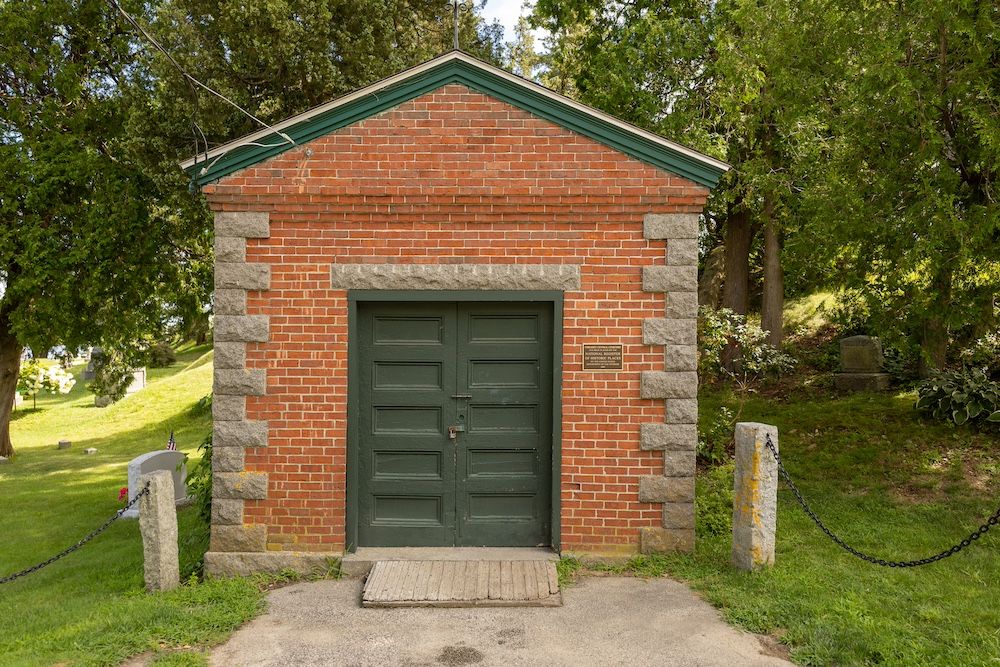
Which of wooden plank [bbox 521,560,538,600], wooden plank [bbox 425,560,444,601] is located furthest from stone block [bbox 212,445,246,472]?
wooden plank [bbox 521,560,538,600]

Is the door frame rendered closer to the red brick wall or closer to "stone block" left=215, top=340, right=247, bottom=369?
the red brick wall

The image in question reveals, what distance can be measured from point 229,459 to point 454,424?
218 centimetres

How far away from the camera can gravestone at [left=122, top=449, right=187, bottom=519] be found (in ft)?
33.0

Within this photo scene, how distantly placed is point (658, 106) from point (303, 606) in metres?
11.6

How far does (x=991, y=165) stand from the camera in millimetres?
8414

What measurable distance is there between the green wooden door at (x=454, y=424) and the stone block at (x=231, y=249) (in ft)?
4.08

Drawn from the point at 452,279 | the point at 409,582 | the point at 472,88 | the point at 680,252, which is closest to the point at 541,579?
the point at 409,582

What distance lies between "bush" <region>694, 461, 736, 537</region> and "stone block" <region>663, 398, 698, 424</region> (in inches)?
59.1

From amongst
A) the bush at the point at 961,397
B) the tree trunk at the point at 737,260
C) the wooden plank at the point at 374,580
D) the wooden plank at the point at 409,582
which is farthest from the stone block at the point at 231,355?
the tree trunk at the point at 737,260

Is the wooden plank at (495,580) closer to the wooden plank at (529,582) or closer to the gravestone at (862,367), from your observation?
the wooden plank at (529,582)

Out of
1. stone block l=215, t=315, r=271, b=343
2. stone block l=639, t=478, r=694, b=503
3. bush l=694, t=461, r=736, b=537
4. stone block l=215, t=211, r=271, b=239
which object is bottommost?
bush l=694, t=461, r=736, b=537

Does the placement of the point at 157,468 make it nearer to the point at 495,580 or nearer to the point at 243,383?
the point at 243,383

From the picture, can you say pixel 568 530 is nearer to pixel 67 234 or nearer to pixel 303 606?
pixel 303 606

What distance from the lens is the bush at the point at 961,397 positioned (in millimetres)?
11266
